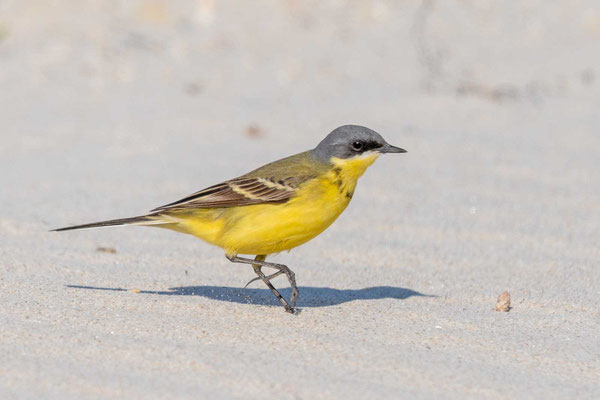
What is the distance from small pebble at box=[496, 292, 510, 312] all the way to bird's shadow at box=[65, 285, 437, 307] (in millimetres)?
558

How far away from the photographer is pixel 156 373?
4703 mm

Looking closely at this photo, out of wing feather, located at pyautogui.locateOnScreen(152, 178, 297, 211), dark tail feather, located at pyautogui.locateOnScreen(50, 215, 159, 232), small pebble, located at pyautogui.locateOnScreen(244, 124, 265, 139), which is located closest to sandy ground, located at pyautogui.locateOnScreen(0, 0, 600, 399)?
small pebble, located at pyautogui.locateOnScreen(244, 124, 265, 139)

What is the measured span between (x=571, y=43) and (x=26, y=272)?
29.0ft

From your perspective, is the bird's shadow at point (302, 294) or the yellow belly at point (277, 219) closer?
the yellow belly at point (277, 219)

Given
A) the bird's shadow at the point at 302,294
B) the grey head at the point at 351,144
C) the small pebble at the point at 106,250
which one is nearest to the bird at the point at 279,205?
the grey head at the point at 351,144

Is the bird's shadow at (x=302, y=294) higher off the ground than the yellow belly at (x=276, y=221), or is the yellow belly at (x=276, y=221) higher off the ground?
the yellow belly at (x=276, y=221)

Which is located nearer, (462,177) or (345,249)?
(345,249)

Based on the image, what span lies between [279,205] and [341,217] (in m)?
2.51

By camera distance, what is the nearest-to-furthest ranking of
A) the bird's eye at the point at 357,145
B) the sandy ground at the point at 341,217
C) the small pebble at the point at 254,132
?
the sandy ground at the point at 341,217 < the bird's eye at the point at 357,145 < the small pebble at the point at 254,132

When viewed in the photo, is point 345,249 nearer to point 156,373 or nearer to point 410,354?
point 410,354

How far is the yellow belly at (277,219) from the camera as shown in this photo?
20.5 feet

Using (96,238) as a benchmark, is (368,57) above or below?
above

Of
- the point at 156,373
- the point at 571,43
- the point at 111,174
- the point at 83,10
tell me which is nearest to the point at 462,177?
the point at 111,174

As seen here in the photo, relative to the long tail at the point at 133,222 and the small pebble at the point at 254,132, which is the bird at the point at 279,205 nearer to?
the long tail at the point at 133,222
